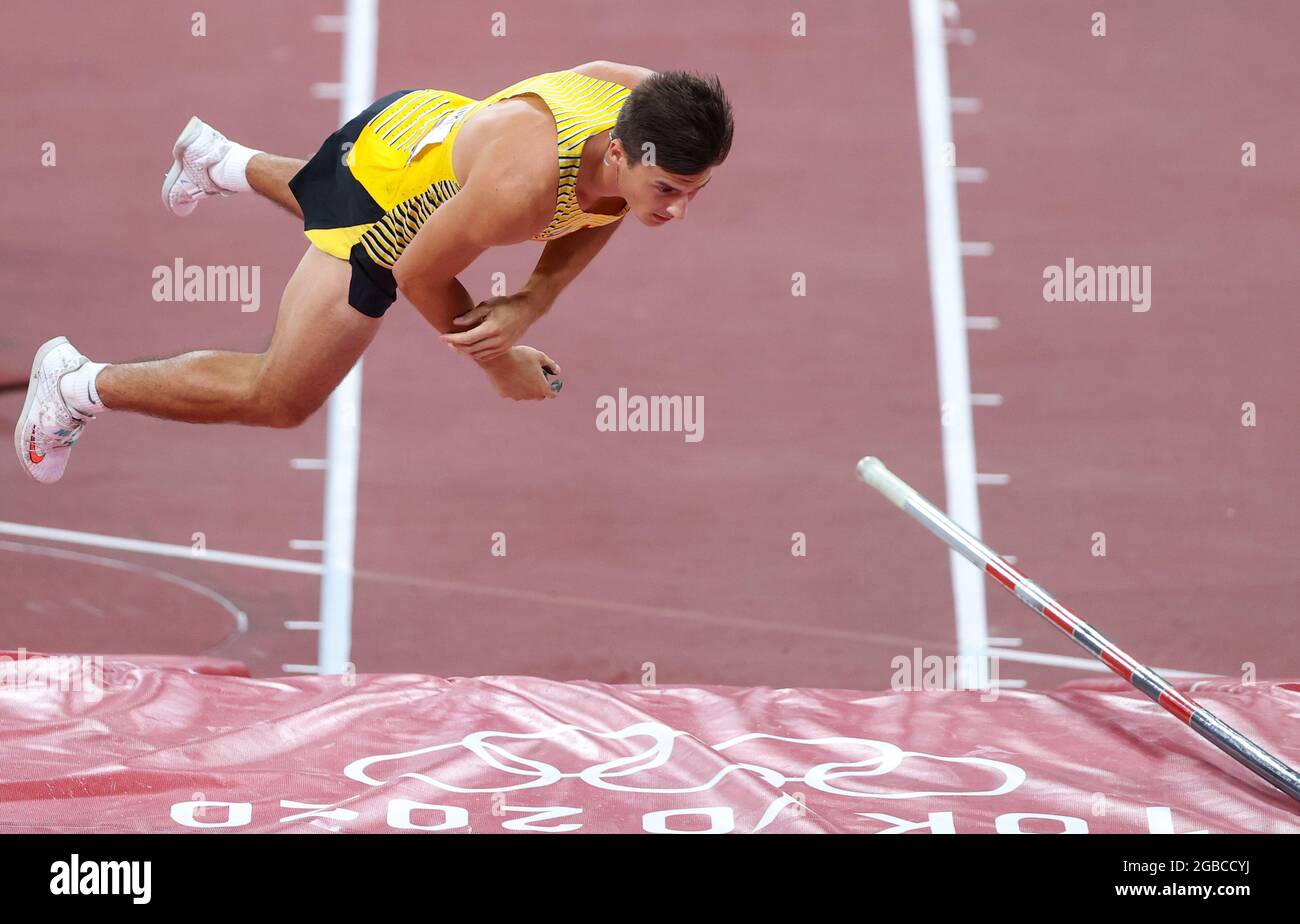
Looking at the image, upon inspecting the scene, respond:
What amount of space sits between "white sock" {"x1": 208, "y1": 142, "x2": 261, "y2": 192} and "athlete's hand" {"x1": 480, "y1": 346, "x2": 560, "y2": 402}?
1110 mm

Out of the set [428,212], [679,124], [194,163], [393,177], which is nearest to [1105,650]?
[679,124]

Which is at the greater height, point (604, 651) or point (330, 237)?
point (330, 237)

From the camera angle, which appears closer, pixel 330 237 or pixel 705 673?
pixel 330 237

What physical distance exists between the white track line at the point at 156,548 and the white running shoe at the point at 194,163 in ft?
4.97

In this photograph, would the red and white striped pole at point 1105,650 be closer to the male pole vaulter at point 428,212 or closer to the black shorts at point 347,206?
the male pole vaulter at point 428,212

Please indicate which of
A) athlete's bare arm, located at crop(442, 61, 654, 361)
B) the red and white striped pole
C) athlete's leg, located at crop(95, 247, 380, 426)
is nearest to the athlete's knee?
athlete's leg, located at crop(95, 247, 380, 426)

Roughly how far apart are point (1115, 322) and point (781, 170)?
1665 millimetres

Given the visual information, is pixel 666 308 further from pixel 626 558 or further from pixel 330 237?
pixel 330 237

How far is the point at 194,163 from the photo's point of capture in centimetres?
440

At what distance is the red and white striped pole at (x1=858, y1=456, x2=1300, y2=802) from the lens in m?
3.78

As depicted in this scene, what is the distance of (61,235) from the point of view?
6.50 metres

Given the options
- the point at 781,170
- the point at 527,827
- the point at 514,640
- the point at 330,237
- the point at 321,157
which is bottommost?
the point at 527,827

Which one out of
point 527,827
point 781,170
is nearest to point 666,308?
point 781,170
